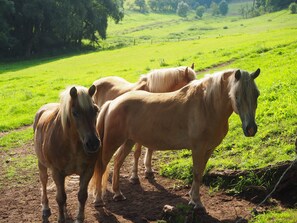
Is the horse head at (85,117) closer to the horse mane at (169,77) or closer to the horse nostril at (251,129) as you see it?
the horse nostril at (251,129)

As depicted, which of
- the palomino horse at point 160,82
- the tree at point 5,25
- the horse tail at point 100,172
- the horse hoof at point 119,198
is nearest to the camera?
the horse tail at point 100,172

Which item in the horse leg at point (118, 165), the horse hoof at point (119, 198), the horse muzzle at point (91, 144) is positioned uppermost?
the horse muzzle at point (91, 144)

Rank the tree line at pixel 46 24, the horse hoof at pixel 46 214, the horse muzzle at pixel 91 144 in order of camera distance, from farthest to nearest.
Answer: the tree line at pixel 46 24 → the horse hoof at pixel 46 214 → the horse muzzle at pixel 91 144

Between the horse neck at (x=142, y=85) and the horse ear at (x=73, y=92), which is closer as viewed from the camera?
the horse ear at (x=73, y=92)

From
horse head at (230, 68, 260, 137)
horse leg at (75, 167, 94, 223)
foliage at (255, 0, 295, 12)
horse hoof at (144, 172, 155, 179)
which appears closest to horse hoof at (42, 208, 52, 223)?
horse leg at (75, 167, 94, 223)

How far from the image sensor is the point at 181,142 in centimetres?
734

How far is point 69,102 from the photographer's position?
621cm

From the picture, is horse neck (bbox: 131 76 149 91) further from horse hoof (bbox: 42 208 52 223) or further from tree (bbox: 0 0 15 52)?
tree (bbox: 0 0 15 52)

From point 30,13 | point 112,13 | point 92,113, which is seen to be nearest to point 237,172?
point 92,113

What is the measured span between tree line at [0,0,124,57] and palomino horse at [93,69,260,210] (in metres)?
43.1

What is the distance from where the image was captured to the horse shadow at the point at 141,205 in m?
7.12

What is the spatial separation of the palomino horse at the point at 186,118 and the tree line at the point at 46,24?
43.1 m

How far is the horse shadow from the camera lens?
281 inches

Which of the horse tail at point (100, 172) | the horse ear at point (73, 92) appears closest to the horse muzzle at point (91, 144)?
the horse ear at point (73, 92)
